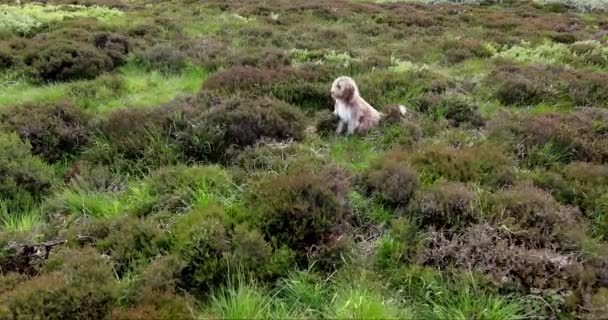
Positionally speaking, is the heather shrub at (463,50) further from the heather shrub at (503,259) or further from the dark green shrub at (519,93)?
the heather shrub at (503,259)

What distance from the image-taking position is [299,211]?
5.46 m

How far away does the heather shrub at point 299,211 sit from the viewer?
5.36m

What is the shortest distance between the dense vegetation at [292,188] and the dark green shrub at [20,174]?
0.09 feet

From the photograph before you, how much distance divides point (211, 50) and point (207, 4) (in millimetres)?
8917

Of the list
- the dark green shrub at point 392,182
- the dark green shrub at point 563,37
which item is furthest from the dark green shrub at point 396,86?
the dark green shrub at point 563,37

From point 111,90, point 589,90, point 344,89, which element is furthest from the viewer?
point 111,90

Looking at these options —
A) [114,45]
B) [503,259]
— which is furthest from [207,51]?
[503,259]

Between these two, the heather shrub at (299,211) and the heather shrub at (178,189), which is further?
the heather shrub at (178,189)

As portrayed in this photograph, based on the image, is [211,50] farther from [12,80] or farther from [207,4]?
[207,4]

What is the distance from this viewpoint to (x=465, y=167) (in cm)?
668

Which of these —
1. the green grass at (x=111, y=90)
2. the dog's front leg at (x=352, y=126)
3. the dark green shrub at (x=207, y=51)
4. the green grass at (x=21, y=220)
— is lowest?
the green grass at (x=21, y=220)

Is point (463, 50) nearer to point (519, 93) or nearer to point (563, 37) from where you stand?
point (519, 93)

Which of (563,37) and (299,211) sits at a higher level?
(563,37)

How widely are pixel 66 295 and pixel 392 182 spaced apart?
141 inches
